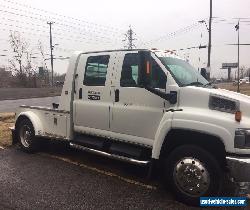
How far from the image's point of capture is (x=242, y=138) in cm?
460

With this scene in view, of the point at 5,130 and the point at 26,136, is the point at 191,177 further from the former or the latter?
the point at 5,130

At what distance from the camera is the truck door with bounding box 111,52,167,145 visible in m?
5.65

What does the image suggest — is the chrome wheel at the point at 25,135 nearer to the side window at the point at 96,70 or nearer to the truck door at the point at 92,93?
the truck door at the point at 92,93

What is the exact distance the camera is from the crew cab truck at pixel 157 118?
482 cm

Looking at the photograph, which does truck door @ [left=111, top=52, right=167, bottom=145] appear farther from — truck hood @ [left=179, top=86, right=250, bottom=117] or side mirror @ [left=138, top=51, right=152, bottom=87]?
truck hood @ [left=179, top=86, right=250, bottom=117]

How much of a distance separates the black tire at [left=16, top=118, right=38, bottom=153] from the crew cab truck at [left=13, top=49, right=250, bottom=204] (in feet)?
1.23

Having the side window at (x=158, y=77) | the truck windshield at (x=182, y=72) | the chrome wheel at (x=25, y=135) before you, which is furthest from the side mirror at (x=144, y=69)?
the chrome wheel at (x=25, y=135)

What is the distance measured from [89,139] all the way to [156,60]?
208cm

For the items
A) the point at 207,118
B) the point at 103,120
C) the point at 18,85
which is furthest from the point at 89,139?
the point at 18,85

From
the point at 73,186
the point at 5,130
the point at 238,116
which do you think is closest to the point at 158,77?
the point at 238,116

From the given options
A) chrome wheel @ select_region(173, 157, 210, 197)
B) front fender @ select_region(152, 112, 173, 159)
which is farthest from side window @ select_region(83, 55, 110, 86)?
chrome wheel @ select_region(173, 157, 210, 197)

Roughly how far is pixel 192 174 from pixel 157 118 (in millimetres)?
1097

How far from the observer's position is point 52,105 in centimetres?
772

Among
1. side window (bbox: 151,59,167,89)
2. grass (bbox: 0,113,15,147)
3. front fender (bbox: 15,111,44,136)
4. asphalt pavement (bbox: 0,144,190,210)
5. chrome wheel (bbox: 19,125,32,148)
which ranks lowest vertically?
asphalt pavement (bbox: 0,144,190,210)
